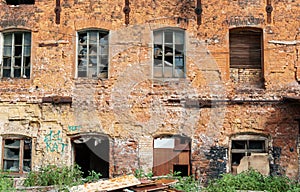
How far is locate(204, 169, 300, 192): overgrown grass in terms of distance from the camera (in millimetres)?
9875

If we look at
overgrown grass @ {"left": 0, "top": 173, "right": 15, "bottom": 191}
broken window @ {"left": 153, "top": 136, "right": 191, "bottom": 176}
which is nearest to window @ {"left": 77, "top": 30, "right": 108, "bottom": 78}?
broken window @ {"left": 153, "top": 136, "right": 191, "bottom": 176}

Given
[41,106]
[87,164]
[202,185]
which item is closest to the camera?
[202,185]

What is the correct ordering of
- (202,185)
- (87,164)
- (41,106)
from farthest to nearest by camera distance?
(87,164) → (41,106) → (202,185)

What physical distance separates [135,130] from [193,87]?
2177 mm

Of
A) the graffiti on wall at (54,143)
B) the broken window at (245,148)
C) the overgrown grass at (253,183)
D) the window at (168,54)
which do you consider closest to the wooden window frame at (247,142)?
the broken window at (245,148)

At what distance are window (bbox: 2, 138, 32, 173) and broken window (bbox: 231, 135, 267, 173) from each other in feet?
20.4

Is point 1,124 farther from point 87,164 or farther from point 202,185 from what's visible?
point 202,185

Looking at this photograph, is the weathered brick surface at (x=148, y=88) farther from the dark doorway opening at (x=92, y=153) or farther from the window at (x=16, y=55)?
the dark doorway opening at (x=92, y=153)

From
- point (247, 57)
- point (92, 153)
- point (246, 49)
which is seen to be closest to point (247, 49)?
point (246, 49)

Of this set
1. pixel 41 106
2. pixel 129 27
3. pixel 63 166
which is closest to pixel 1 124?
pixel 41 106

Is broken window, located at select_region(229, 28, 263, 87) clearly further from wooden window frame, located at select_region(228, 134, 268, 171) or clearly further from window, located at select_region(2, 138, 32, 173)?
window, located at select_region(2, 138, 32, 173)

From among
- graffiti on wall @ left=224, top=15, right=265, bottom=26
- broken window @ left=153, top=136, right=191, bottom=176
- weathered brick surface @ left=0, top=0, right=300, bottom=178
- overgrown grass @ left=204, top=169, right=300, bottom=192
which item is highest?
graffiti on wall @ left=224, top=15, right=265, bottom=26

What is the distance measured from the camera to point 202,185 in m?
10.9

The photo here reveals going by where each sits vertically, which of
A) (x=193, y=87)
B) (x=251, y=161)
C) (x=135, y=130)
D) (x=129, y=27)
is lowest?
(x=251, y=161)
